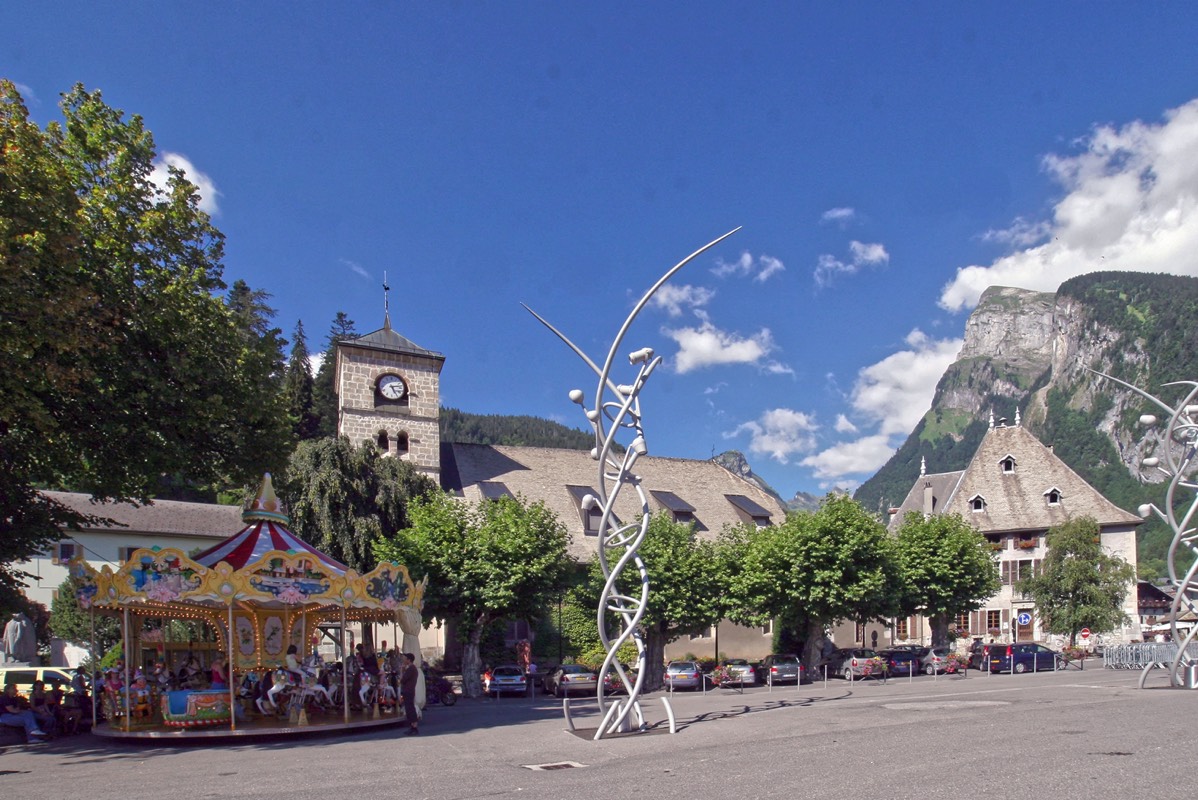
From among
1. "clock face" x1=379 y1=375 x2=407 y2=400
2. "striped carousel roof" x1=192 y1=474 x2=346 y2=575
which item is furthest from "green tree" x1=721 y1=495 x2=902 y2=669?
"striped carousel roof" x1=192 y1=474 x2=346 y2=575

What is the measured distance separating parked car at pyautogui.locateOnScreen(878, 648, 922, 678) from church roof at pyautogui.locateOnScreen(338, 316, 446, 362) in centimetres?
2426

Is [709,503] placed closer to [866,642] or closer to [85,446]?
[866,642]

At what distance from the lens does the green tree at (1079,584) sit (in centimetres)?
4294

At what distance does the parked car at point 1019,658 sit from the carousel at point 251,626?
83.4 ft

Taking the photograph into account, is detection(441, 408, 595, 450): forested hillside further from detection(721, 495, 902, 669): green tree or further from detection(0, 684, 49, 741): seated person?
detection(0, 684, 49, 741): seated person

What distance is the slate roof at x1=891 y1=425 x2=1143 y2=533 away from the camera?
172 ft

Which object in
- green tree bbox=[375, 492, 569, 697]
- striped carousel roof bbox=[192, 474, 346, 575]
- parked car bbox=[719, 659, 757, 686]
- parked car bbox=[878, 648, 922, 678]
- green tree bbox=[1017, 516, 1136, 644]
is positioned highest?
striped carousel roof bbox=[192, 474, 346, 575]

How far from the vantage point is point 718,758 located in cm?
1374

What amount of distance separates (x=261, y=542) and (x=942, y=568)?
93.2 feet

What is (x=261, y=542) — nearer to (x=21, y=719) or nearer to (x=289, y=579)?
(x=289, y=579)

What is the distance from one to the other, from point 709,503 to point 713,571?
14429 mm

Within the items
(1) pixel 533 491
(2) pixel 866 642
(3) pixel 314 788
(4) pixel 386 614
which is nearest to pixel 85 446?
(4) pixel 386 614

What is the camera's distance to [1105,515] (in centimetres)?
5147

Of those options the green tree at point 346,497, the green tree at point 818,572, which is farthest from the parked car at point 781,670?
the green tree at point 346,497
